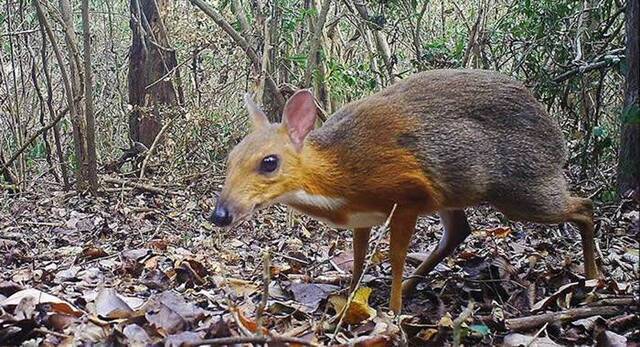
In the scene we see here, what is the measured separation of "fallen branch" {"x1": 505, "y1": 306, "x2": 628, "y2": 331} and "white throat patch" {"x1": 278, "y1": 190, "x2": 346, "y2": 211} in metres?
0.94

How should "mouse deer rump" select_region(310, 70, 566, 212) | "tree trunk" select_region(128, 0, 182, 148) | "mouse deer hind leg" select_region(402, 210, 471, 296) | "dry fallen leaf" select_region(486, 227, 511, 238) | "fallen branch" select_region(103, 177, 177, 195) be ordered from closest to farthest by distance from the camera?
"mouse deer rump" select_region(310, 70, 566, 212), "mouse deer hind leg" select_region(402, 210, 471, 296), "dry fallen leaf" select_region(486, 227, 511, 238), "fallen branch" select_region(103, 177, 177, 195), "tree trunk" select_region(128, 0, 182, 148)

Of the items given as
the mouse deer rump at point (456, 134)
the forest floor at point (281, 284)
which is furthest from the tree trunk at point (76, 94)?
the mouse deer rump at point (456, 134)

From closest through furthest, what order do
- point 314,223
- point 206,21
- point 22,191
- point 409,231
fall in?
point 409,231 < point 314,223 < point 22,191 < point 206,21

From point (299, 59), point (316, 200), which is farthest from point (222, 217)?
point (299, 59)

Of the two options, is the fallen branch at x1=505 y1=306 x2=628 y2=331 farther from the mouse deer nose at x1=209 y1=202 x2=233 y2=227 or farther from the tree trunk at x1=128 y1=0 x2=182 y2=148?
the tree trunk at x1=128 y1=0 x2=182 y2=148

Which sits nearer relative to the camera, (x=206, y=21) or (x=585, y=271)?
(x=585, y=271)

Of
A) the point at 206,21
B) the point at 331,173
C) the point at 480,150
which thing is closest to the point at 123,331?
the point at 331,173

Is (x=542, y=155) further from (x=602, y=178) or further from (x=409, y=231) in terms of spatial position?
(x=602, y=178)

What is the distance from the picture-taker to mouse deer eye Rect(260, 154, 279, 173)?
351 centimetres

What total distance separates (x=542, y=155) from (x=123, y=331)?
7.37 ft

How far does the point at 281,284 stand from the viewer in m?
4.01

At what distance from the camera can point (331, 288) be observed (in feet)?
13.0

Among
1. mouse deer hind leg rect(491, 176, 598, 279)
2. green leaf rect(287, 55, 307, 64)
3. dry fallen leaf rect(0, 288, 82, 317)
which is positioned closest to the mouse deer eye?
dry fallen leaf rect(0, 288, 82, 317)

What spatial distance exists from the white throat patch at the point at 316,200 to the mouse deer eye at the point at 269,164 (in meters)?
0.15
